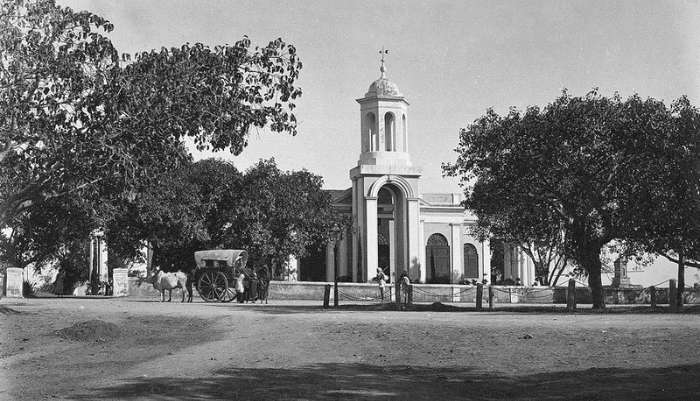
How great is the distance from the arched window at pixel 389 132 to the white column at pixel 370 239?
354 centimetres

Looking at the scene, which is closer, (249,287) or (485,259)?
(249,287)

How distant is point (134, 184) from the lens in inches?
675

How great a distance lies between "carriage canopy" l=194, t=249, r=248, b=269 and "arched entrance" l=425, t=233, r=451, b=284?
26935mm

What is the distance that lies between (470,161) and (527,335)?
12376 mm

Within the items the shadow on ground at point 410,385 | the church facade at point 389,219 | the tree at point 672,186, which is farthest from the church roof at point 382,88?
the shadow on ground at point 410,385

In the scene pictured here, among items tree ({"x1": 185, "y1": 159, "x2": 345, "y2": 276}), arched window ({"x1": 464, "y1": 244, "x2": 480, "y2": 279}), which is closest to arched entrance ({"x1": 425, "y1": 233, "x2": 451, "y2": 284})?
arched window ({"x1": 464, "y1": 244, "x2": 480, "y2": 279})

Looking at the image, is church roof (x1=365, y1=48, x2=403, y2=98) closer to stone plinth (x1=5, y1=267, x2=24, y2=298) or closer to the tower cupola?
the tower cupola

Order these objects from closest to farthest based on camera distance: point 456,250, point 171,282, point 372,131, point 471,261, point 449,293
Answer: point 171,282 < point 449,293 < point 372,131 < point 456,250 < point 471,261

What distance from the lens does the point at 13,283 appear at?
33250 mm

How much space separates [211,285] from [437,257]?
27985 mm

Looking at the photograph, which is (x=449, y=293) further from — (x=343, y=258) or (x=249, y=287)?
(x=343, y=258)

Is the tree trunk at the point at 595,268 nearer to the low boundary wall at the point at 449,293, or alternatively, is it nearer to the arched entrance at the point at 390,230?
the low boundary wall at the point at 449,293

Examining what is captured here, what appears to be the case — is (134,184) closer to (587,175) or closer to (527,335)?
(527,335)

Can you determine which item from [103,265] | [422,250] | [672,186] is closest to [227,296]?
[672,186]
